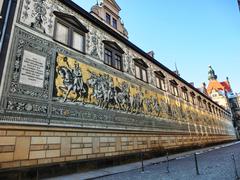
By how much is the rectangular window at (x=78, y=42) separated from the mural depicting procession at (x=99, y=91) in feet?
3.07

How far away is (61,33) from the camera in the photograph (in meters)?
8.77

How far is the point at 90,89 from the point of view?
898 cm

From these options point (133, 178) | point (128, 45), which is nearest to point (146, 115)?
point (128, 45)

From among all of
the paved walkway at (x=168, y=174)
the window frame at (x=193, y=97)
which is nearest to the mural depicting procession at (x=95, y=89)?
the paved walkway at (x=168, y=174)

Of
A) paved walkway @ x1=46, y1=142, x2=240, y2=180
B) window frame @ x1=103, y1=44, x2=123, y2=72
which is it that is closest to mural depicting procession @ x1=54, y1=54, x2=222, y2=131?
window frame @ x1=103, y1=44, x2=123, y2=72

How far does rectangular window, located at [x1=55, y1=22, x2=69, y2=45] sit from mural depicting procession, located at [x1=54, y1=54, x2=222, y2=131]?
0.96m

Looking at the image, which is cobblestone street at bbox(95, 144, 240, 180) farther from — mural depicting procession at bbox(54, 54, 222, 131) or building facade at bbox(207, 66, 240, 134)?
building facade at bbox(207, 66, 240, 134)

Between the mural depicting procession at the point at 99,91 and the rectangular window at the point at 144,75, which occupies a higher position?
the rectangular window at the point at 144,75

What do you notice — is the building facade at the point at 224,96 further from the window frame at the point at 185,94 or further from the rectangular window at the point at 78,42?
the rectangular window at the point at 78,42

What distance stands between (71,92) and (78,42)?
2922 millimetres

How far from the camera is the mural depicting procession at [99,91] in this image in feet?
26.0

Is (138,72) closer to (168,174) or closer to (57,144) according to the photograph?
(57,144)

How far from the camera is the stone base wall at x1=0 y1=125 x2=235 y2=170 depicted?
5648 millimetres

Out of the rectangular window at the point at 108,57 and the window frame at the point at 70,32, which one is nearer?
the window frame at the point at 70,32
